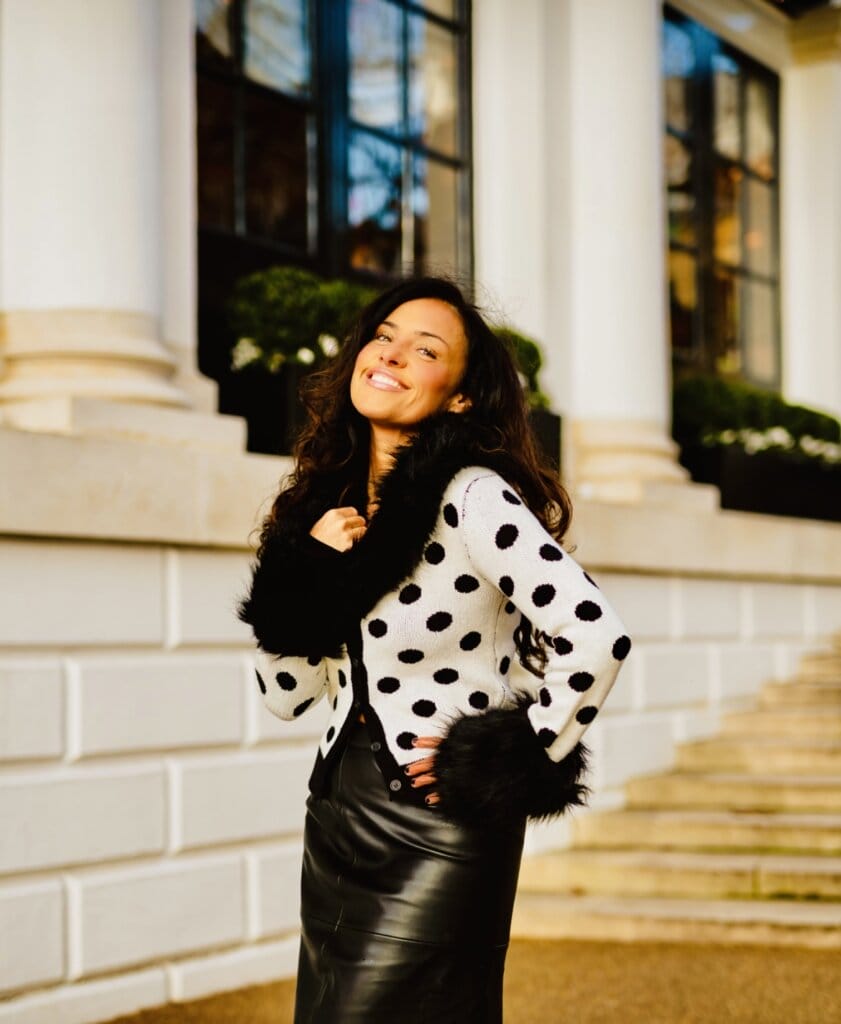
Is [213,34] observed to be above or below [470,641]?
above

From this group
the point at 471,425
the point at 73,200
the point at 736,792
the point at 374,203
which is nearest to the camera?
the point at 471,425

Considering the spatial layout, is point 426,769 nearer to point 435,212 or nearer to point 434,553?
point 434,553

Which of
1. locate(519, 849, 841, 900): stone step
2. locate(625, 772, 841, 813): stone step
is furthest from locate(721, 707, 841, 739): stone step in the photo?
locate(519, 849, 841, 900): stone step

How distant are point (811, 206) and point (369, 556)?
1094 cm

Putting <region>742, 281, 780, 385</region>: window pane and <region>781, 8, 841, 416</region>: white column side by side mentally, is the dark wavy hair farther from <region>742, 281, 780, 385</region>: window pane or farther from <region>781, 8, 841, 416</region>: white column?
<region>781, 8, 841, 416</region>: white column

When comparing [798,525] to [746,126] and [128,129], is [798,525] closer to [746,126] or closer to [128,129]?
[746,126]

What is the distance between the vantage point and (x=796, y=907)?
21.7ft

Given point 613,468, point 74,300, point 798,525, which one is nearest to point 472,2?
point 613,468

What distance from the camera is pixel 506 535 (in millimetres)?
2598

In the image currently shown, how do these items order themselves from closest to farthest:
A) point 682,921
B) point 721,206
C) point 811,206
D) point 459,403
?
point 459,403 < point 682,921 < point 721,206 < point 811,206

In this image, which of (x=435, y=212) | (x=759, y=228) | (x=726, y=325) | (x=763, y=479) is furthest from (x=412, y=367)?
(x=759, y=228)

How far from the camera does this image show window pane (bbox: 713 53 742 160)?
1218 cm

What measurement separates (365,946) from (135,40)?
4404 millimetres

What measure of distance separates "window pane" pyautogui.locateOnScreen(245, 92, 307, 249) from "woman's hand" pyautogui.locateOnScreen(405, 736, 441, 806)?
19.3ft
